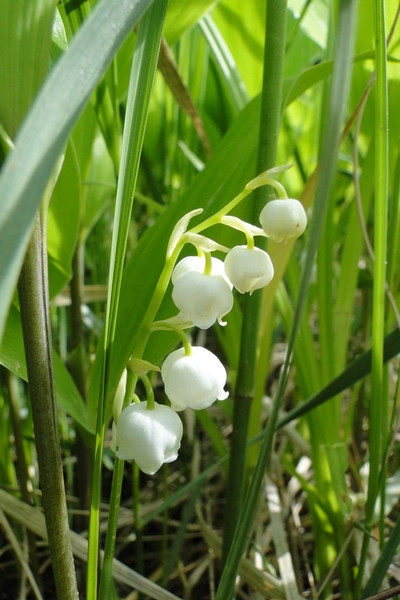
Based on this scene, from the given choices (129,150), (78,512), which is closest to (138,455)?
(129,150)

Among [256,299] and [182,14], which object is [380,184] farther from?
[182,14]

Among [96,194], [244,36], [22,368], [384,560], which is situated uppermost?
[244,36]

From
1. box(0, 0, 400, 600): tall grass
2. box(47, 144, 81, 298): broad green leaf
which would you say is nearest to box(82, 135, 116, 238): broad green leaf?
box(0, 0, 400, 600): tall grass

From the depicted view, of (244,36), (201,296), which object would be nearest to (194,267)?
(201,296)

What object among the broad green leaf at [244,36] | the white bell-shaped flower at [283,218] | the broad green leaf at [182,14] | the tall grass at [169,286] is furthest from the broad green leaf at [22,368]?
the broad green leaf at [244,36]

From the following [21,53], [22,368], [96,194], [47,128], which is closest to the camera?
[47,128]

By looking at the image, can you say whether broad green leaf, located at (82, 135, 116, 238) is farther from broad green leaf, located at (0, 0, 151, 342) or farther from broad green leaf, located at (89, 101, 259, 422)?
broad green leaf, located at (0, 0, 151, 342)
